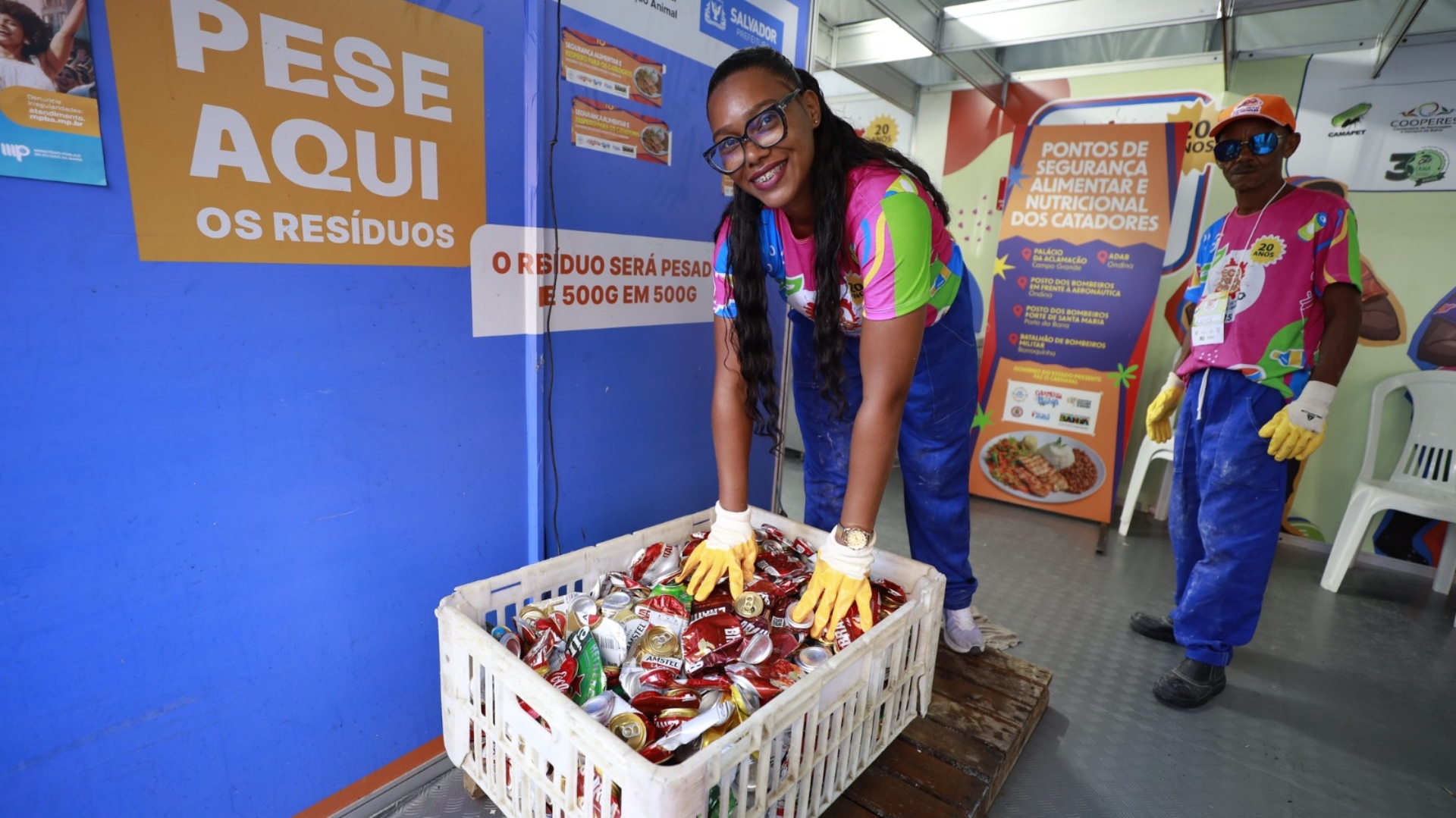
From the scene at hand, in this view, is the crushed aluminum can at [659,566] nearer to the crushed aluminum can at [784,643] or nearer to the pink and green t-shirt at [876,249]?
the crushed aluminum can at [784,643]

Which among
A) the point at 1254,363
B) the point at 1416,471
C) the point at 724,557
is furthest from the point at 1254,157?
the point at 1416,471

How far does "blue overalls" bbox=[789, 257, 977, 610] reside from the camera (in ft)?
5.40

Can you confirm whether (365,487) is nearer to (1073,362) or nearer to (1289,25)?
(1073,362)

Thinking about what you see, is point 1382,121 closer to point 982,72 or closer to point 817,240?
point 982,72

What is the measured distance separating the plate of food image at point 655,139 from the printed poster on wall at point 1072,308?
8.29ft

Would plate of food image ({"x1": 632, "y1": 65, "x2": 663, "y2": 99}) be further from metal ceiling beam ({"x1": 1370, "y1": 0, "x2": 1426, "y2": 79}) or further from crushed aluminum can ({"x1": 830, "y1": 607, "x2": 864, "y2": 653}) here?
metal ceiling beam ({"x1": 1370, "y1": 0, "x2": 1426, "y2": 79})

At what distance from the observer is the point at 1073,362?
11.8 feet

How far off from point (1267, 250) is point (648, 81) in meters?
1.79

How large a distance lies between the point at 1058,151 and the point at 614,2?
2721mm

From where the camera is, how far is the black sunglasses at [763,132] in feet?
3.83

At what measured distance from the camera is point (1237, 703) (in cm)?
211

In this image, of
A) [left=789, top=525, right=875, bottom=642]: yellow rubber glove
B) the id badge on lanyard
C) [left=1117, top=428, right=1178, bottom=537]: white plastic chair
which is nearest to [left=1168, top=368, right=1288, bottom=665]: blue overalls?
the id badge on lanyard

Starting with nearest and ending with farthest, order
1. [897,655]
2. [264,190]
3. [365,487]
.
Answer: [264,190]
[897,655]
[365,487]

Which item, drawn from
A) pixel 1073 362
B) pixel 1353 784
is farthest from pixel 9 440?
pixel 1073 362
